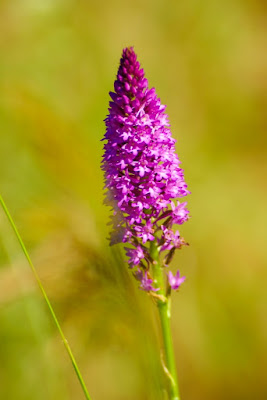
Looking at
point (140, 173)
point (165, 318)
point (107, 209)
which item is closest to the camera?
point (140, 173)

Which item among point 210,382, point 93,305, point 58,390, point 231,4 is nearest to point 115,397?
point 210,382

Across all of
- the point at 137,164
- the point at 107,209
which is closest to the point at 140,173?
the point at 137,164

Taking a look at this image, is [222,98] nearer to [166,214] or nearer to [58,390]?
[166,214]

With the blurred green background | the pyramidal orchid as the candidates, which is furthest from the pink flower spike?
the blurred green background

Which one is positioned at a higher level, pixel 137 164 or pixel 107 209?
pixel 137 164

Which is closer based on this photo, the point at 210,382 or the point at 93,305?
the point at 93,305

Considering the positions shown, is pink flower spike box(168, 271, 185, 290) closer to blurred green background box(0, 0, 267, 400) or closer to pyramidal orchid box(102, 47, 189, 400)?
pyramidal orchid box(102, 47, 189, 400)

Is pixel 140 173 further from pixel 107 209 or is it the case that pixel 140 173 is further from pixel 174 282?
pixel 107 209
